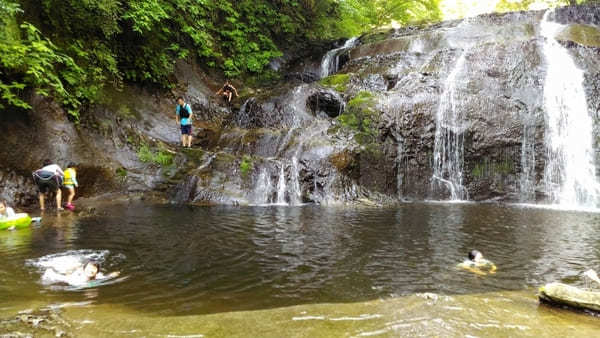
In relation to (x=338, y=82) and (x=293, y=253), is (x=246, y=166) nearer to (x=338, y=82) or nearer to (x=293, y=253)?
(x=338, y=82)

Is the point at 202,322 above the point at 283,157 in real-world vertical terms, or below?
below

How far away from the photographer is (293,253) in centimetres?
646

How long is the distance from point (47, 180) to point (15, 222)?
2.04 m

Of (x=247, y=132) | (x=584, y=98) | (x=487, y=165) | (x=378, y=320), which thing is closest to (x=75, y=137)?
(x=247, y=132)

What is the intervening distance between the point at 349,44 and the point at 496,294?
19.5 metres

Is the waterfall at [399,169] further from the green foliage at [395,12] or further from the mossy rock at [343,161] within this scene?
the green foliage at [395,12]

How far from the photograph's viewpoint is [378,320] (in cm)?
361

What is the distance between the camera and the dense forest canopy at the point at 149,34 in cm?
1037

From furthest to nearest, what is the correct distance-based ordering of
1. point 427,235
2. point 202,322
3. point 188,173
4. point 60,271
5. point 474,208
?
point 188,173
point 474,208
point 427,235
point 60,271
point 202,322

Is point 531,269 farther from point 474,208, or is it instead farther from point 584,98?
point 584,98

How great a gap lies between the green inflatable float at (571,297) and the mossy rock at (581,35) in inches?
626

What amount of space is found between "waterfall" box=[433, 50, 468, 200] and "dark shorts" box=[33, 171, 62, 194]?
1156 centimetres

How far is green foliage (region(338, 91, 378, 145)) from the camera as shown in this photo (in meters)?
14.3

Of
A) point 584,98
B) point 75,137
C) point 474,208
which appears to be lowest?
point 474,208
